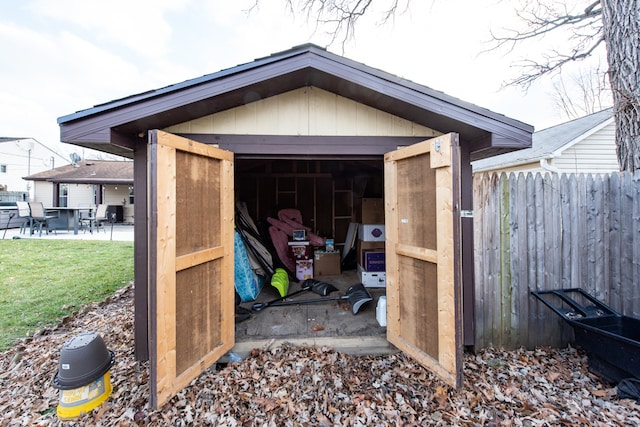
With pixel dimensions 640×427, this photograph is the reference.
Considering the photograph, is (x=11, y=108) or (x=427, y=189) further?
(x=11, y=108)

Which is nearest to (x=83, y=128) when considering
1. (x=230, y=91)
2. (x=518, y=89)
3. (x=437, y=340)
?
(x=230, y=91)

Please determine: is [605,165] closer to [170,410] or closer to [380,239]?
[380,239]

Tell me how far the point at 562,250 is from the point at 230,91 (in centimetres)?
374

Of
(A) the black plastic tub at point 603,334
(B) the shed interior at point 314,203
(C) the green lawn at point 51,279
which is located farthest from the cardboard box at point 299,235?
(A) the black plastic tub at point 603,334

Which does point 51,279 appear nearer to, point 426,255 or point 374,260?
point 374,260

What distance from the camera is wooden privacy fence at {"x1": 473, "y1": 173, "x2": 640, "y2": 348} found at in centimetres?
301

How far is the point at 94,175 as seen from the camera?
14805 mm

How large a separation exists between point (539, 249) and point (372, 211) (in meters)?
2.54

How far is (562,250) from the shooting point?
307 centimetres

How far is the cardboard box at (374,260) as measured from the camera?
4809 millimetres

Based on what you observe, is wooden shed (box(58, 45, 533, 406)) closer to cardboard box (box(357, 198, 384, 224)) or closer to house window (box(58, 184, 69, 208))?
cardboard box (box(357, 198, 384, 224))

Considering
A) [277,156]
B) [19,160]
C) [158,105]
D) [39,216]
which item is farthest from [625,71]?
[19,160]

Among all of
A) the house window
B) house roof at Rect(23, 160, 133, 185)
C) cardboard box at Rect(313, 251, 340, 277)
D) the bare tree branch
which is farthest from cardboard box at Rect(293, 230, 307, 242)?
the house window

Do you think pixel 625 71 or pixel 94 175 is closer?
pixel 625 71
